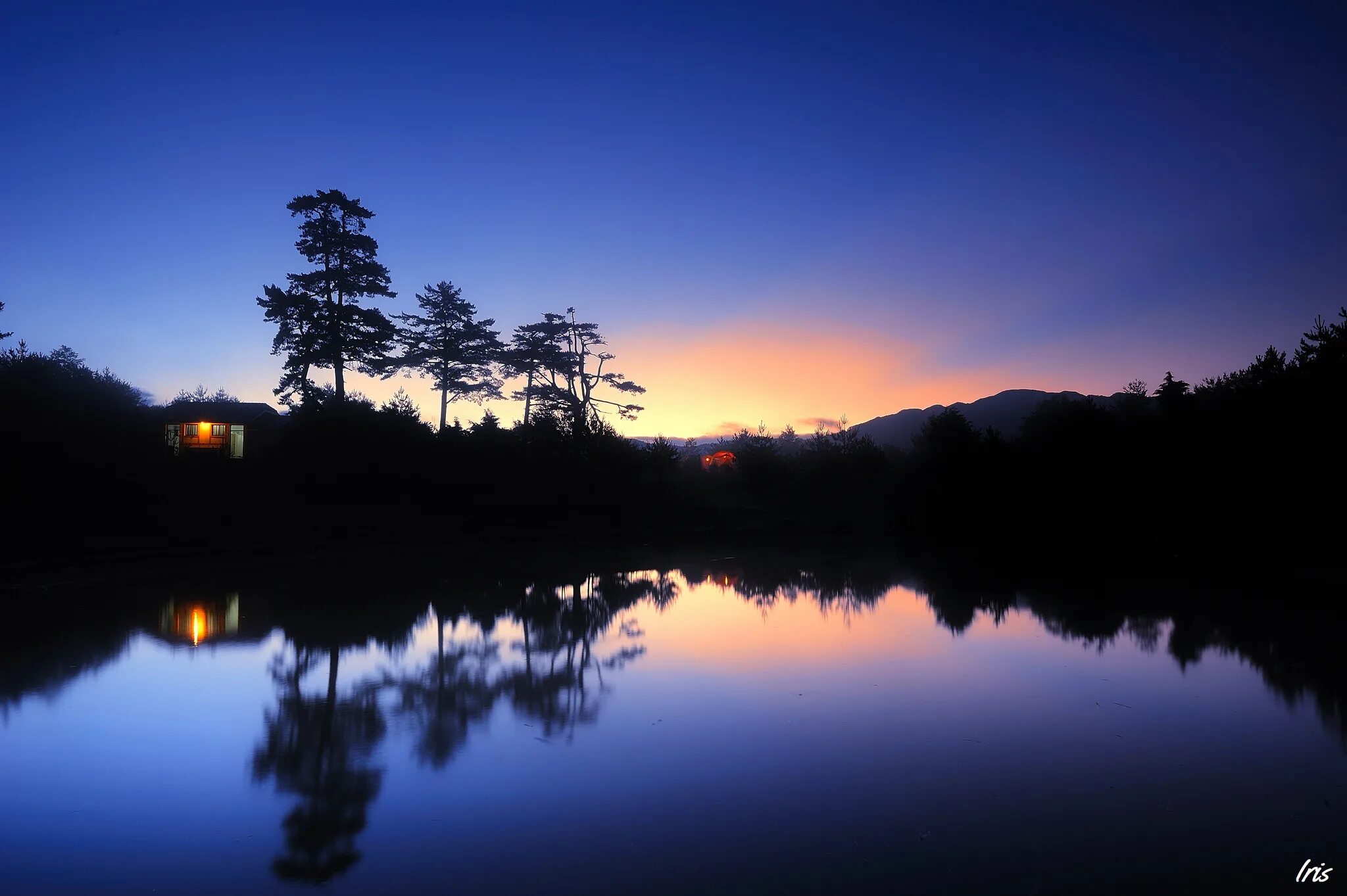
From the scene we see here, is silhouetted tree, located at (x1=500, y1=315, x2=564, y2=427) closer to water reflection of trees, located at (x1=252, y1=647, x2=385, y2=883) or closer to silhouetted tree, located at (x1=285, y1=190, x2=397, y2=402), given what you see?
silhouetted tree, located at (x1=285, y1=190, x2=397, y2=402)

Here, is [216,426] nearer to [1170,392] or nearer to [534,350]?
[534,350]

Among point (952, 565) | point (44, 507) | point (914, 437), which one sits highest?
point (914, 437)

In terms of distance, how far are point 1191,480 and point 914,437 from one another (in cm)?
1618

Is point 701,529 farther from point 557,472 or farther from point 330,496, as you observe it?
point 330,496

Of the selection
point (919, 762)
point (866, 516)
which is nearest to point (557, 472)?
point (866, 516)

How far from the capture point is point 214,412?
121 ft

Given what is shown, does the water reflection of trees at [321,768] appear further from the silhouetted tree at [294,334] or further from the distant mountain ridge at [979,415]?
the distant mountain ridge at [979,415]

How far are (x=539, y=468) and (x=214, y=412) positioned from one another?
16.4 meters

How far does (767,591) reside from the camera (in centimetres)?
1758

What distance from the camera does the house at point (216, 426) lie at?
35.5 m

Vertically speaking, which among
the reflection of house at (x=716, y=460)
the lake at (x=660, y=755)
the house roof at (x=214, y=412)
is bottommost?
→ the lake at (x=660, y=755)

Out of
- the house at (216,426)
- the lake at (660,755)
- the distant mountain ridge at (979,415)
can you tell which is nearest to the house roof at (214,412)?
the house at (216,426)

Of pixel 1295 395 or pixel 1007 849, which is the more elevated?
pixel 1295 395

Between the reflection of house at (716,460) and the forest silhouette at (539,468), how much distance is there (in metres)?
16.7
